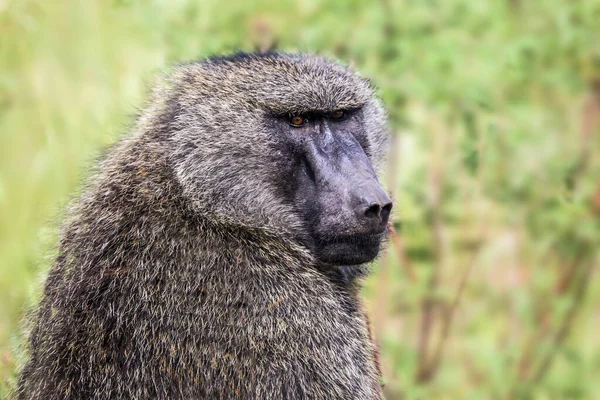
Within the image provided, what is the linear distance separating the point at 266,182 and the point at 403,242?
2.97m

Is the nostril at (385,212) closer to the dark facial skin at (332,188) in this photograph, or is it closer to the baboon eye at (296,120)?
the dark facial skin at (332,188)

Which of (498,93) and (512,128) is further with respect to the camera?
(498,93)

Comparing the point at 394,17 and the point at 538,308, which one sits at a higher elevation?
the point at 394,17

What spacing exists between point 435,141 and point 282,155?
3357 mm

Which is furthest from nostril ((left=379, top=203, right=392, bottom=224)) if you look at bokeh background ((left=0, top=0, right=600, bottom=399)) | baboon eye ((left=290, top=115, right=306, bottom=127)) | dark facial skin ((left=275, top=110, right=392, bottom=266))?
bokeh background ((left=0, top=0, right=600, bottom=399))

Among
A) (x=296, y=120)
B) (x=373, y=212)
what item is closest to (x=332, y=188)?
(x=373, y=212)

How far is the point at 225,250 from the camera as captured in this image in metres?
3.35

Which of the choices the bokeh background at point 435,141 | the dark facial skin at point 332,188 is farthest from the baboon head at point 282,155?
the bokeh background at point 435,141

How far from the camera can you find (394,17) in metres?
6.11

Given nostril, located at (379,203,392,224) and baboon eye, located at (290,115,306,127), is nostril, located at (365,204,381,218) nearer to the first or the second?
nostril, located at (379,203,392,224)

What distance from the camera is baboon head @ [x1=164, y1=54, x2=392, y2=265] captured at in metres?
3.41

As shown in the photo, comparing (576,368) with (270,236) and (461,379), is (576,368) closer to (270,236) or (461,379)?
(461,379)

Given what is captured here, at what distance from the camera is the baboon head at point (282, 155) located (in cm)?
341

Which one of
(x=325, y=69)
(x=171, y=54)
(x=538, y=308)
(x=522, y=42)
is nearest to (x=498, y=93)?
(x=522, y=42)
